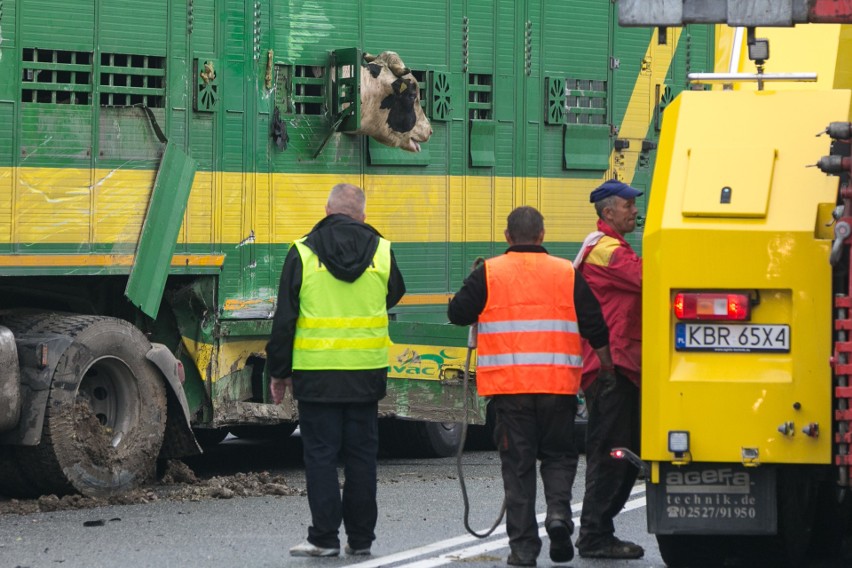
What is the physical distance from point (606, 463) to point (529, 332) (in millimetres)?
768

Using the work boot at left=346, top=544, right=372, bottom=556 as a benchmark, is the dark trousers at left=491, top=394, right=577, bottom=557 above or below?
above

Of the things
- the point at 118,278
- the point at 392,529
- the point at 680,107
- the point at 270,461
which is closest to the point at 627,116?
the point at 270,461

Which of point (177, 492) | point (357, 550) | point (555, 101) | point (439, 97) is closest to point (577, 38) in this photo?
point (555, 101)

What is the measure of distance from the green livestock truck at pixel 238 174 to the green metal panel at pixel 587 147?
14 millimetres

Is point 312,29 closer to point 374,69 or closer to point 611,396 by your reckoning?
point 374,69

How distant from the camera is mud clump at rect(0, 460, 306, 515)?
10.1 m

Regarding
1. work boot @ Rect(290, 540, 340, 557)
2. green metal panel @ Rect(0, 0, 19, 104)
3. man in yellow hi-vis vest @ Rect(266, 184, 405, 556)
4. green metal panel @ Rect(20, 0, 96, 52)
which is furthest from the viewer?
green metal panel @ Rect(20, 0, 96, 52)

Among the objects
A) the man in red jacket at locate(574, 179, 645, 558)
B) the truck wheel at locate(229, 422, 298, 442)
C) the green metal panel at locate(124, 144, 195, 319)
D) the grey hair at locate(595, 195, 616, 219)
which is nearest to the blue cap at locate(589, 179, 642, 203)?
the grey hair at locate(595, 195, 616, 219)

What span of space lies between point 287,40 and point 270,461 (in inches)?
118

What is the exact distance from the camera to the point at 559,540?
7.91m

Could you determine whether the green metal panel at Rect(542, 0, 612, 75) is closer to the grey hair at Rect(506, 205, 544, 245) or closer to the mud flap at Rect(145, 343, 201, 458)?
the mud flap at Rect(145, 343, 201, 458)

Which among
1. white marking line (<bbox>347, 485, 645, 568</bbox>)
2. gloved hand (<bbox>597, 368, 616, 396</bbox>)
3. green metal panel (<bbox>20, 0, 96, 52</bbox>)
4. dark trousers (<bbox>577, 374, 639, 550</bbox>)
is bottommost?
white marking line (<bbox>347, 485, 645, 568</bbox>)

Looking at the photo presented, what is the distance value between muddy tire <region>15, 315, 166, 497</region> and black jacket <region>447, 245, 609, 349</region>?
3.09 meters

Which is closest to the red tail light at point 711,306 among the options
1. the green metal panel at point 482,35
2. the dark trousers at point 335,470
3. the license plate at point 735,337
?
the license plate at point 735,337
